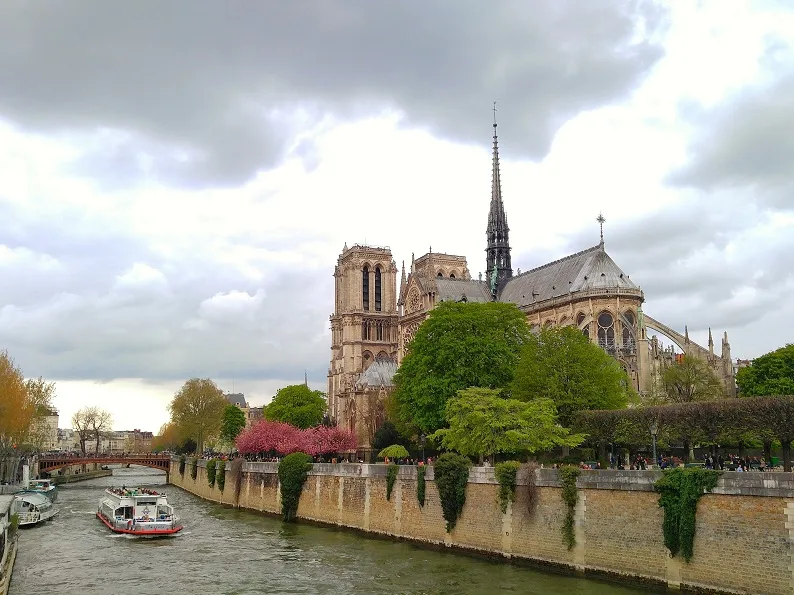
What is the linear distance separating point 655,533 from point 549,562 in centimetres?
483

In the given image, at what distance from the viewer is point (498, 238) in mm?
89562

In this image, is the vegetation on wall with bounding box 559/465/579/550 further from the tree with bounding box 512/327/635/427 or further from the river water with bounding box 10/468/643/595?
the tree with bounding box 512/327/635/427

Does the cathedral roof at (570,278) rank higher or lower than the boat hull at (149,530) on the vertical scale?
higher

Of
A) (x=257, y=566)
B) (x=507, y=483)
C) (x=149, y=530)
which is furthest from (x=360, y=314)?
(x=507, y=483)

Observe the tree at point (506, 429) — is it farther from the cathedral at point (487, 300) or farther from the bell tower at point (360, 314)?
the bell tower at point (360, 314)

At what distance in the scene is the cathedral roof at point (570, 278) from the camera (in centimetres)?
7069

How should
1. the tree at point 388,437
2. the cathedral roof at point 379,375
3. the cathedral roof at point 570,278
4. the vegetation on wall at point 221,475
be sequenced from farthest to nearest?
the cathedral roof at point 379,375 < the cathedral roof at point 570,278 < the tree at point 388,437 < the vegetation on wall at point 221,475

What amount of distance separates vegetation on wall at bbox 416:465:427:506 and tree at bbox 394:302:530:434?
922cm

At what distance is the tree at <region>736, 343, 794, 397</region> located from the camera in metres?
49.2

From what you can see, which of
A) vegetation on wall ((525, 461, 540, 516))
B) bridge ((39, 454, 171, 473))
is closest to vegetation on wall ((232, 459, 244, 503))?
vegetation on wall ((525, 461, 540, 516))

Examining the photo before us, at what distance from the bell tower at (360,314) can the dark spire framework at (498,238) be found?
2034 cm

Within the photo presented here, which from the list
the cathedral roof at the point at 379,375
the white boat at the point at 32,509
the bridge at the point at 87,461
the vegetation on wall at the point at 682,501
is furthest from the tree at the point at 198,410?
the vegetation on wall at the point at 682,501

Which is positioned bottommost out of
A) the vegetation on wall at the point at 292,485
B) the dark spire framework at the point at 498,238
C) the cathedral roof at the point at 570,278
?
the vegetation on wall at the point at 292,485

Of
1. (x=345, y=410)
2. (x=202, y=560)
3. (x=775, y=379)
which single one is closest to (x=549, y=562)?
(x=202, y=560)
